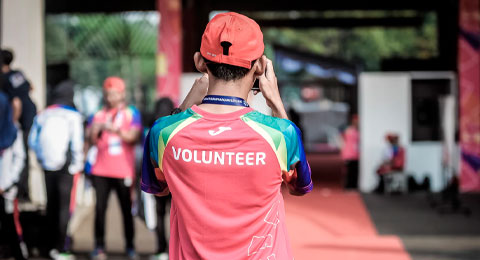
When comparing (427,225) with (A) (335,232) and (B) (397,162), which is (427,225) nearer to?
(A) (335,232)

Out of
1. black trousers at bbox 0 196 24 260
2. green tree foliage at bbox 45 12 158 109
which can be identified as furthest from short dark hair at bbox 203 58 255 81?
green tree foliage at bbox 45 12 158 109

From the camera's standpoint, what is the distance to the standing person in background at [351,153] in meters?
12.6

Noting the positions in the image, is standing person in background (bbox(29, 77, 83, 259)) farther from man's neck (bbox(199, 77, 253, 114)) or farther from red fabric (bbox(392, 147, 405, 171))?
red fabric (bbox(392, 147, 405, 171))

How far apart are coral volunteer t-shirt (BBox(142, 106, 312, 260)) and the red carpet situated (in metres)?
4.36

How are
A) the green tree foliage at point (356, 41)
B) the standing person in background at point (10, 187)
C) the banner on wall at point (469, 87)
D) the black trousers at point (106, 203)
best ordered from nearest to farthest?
the standing person in background at point (10, 187), the black trousers at point (106, 203), the banner on wall at point (469, 87), the green tree foliage at point (356, 41)

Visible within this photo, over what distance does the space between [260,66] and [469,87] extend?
11.0m

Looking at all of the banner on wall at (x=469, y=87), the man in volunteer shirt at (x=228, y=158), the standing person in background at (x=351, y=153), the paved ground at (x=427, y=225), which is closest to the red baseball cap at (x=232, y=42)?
the man in volunteer shirt at (x=228, y=158)

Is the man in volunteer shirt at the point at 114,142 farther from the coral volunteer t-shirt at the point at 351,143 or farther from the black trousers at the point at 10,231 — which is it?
the coral volunteer t-shirt at the point at 351,143

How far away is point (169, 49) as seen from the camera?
1309 cm

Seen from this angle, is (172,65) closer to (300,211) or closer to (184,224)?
(300,211)

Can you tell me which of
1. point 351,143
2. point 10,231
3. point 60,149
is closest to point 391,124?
point 351,143

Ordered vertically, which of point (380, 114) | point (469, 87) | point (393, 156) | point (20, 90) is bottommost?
point (393, 156)

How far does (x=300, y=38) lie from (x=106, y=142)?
39.4 m

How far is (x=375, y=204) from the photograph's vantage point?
10734mm
